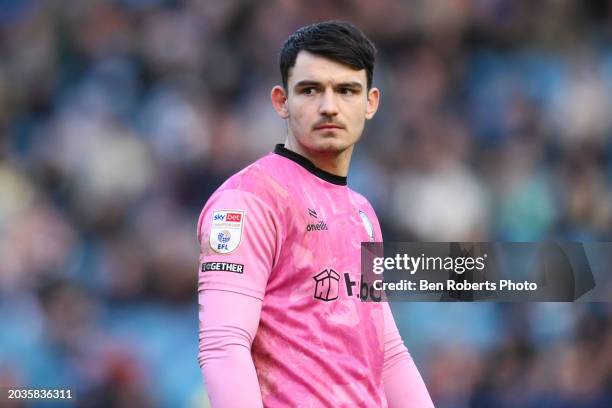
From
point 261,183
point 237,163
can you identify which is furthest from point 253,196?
point 237,163

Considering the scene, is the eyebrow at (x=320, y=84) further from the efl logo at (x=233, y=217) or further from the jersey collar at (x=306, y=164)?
the efl logo at (x=233, y=217)

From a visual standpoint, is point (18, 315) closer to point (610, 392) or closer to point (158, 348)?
point (158, 348)

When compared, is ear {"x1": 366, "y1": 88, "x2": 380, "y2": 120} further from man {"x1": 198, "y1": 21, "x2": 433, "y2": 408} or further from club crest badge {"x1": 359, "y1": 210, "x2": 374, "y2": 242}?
club crest badge {"x1": 359, "y1": 210, "x2": 374, "y2": 242}

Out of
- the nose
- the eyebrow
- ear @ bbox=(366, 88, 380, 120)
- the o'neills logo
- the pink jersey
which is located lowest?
the pink jersey

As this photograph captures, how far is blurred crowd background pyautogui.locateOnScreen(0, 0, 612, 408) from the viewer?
12.2 ft

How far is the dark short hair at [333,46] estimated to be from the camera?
184cm

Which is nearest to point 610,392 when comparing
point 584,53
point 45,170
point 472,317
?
point 472,317

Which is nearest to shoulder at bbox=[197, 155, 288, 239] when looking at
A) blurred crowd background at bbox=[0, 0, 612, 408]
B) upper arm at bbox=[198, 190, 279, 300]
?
upper arm at bbox=[198, 190, 279, 300]

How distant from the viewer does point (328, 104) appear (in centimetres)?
180

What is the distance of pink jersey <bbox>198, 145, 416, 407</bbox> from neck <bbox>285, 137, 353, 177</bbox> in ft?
0.28

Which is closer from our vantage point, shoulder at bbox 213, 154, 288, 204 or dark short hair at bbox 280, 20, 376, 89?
shoulder at bbox 213, 154, 288, 204

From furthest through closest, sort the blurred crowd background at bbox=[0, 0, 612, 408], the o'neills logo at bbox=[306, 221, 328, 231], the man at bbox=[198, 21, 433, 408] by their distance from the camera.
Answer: the blurred crowd background at bbox=[0, 0, 612, 408]
the o'neills logo at bbox=[306, 221, 328, 231]
the man at bbox=[198, 21, 433, 408]

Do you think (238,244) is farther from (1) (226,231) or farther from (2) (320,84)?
(2) (320,84)

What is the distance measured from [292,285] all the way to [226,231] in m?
0.16
